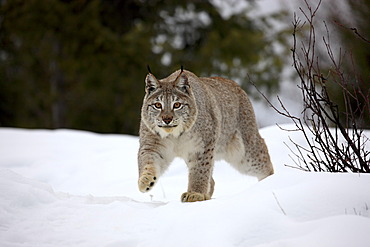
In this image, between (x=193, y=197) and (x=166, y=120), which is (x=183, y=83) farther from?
(x=193, y=197)

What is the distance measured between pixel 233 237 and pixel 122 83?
12.9 meters

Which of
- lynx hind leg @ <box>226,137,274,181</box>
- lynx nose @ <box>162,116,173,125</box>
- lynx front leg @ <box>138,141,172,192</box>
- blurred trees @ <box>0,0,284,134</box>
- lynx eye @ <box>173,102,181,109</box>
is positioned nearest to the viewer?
lynx front leg @ <box>138,141,172,192</box>

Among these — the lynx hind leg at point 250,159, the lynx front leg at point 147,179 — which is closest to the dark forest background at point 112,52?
the lynx hind leg at point 250,159

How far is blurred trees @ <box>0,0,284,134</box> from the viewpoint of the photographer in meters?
15.3

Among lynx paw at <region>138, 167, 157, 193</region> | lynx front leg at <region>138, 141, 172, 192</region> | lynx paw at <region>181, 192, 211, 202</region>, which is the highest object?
lynx front leg at <region>138, 141, 172, 192</region>

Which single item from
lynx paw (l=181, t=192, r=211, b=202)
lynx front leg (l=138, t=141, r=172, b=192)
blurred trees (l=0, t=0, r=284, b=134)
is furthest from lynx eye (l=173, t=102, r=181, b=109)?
blurred trees (l=0, t=0, r=284, b=134)

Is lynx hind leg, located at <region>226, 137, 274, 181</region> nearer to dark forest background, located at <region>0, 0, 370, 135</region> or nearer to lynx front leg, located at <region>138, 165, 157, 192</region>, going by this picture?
lynx front leg, located at <region>138, 165, 157, 192</region>

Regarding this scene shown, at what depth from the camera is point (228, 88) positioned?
6.12m

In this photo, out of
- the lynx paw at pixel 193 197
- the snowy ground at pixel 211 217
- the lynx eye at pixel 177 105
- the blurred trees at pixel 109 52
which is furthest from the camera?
the blurred trees at pixel 109 52

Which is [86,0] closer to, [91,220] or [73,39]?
[73,39]

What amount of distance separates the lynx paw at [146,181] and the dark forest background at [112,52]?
10397 millimetres

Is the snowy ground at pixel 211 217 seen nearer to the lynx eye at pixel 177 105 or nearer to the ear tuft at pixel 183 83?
the lynx eye at pixel 177 105

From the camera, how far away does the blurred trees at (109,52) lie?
50.2 ft

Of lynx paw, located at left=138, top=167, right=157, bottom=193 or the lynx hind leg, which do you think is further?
the lynx hind leg
